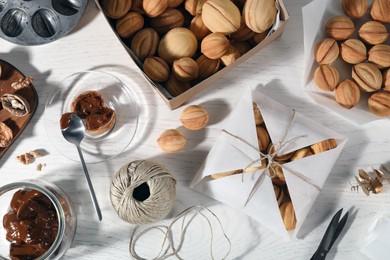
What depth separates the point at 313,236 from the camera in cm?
91

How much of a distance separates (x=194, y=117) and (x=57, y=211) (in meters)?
0.27

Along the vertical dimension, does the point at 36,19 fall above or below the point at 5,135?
above

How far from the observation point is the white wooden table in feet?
2.99

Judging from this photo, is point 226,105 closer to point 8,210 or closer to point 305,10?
point 305,10

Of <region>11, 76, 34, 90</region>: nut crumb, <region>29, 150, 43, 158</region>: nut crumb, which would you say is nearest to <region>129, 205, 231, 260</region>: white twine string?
<region>29, 150, 43, 158</region>: nut crumb

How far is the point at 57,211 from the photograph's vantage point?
826mm

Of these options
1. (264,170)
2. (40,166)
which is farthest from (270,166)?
(40,166)

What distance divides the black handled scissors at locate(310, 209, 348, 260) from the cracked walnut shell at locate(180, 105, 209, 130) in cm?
28

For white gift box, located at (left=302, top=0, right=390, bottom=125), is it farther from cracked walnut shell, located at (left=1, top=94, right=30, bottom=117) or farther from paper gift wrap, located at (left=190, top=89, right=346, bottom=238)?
cracked walnut shell, located at (left=1, top=94, right=30, bottom=117)

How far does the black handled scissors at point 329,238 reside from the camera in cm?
88

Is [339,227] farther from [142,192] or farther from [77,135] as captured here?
[77,135]

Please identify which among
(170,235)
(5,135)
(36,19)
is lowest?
(170,235)

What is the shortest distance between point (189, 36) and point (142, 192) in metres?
0.27

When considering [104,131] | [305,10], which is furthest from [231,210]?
[305,10]
